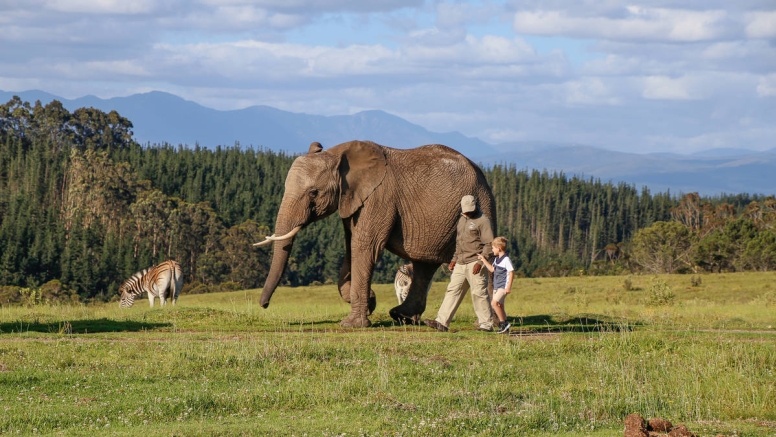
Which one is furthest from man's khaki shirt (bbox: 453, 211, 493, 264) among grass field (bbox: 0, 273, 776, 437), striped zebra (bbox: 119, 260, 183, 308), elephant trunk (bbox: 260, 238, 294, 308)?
striped zebra (bbox: 119, 260, 183, 308)

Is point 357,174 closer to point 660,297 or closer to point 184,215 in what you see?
point 660,297

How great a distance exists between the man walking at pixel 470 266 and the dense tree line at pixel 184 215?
47.0 meters

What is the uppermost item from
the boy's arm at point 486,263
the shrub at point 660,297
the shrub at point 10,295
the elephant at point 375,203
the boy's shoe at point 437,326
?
the elephant at point 375,203

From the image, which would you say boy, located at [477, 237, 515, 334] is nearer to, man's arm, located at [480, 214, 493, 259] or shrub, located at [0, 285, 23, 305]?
man's arm, located at [480, 214, 493, 259]

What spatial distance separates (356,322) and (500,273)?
321 centimetres

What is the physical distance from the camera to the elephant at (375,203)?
60.2 feet

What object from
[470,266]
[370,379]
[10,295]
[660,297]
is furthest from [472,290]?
[10,295]

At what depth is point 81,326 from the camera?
17.6 metres

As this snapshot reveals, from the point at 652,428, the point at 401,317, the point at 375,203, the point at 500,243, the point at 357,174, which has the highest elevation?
the point at 357,174

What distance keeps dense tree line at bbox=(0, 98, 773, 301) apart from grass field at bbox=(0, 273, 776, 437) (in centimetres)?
4703

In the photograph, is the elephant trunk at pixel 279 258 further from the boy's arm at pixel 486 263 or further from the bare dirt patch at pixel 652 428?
the bare dirt patch at pixel 652 428

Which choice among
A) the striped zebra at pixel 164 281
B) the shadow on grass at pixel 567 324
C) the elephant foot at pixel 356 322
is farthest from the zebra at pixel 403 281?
the elephant foot at pixel 356 322

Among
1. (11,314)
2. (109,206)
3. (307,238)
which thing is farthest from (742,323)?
(307,238)

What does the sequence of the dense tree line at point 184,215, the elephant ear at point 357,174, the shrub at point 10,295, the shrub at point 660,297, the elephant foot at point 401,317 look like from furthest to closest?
the dense tree line at point 184,215 → the shrub at point 10,295 → the shrub at point 660,297 → the elephant foot at point 401,317 → the elephant ear at point 357,174
